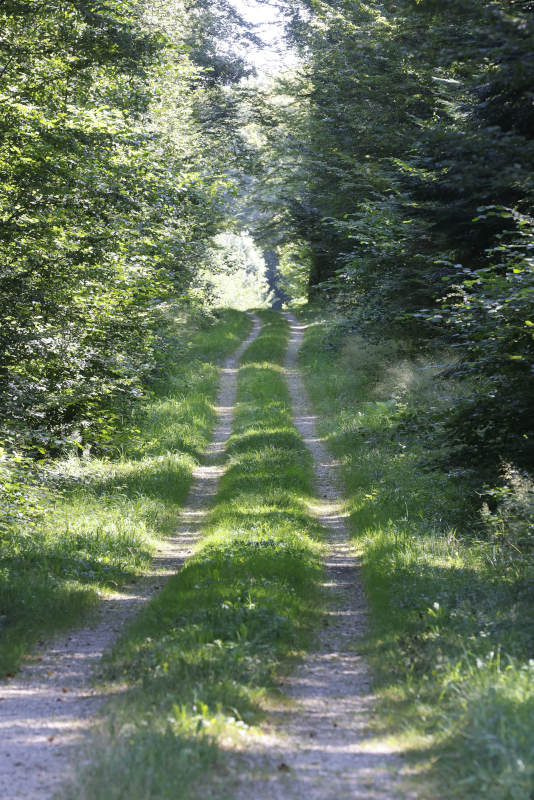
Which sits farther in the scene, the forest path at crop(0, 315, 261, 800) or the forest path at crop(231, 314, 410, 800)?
the forest path at crop(0, 315, 261, 800)

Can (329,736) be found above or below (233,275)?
below

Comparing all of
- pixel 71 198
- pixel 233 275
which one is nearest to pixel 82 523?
pixel 71 198

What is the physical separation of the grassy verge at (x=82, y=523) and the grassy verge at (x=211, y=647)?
0.97 metres

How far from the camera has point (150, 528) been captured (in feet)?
36.2

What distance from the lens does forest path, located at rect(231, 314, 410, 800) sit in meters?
4.23

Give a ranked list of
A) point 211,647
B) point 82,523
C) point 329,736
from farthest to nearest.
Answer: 1. point 82,523
2. point 211,647
3. point 329,736

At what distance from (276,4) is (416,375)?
2186 cm

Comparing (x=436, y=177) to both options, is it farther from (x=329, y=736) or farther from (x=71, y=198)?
(x=329, y=736)

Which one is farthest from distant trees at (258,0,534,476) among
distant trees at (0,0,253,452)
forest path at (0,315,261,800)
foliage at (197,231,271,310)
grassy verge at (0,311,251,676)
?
grassy verge at (0,311,251,676)

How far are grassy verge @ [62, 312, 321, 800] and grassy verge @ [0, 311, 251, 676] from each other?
971 mm

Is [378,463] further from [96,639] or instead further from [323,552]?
[96,639]

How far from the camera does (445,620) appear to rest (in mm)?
6594

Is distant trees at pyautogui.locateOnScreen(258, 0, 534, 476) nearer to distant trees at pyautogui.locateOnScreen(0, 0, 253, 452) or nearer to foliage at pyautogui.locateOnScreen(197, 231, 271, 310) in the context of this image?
foliage at pyautogui.locateOnScreen(197, 231, 271, 310)

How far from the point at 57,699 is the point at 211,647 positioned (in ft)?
4.26
